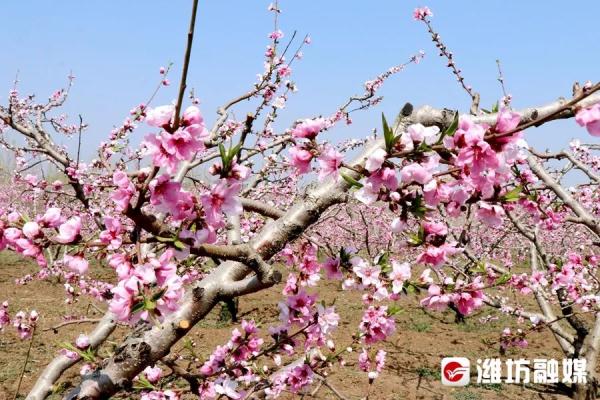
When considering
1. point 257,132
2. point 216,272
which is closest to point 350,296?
point 257,132

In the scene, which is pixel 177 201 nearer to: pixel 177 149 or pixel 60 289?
pixel 177 149

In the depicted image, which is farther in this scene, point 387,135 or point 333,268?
point 333,268

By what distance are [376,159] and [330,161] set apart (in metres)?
0.18

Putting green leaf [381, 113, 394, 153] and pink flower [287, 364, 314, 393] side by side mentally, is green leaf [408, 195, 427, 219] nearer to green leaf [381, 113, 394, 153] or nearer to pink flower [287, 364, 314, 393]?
green leaf [381, 113, 394, 153]

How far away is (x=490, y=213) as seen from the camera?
151 cm

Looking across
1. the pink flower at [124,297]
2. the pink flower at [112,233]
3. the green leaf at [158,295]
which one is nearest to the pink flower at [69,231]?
the pink flower at [112,233]

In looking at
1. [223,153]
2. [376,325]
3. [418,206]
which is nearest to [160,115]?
[223,153]

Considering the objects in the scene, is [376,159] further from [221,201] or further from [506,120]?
[221,201]

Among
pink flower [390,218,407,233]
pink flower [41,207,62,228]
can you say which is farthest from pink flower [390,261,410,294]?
pink flower [41,207,62,228]

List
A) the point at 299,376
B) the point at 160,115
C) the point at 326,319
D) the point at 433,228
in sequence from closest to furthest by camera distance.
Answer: the point at 160,115
the point at 433,228
the point at 326,319
the point at 299,376

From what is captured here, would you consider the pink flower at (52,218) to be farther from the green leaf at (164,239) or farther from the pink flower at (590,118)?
the pink flower at (590,118)

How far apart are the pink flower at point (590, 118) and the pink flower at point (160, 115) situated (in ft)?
3.42

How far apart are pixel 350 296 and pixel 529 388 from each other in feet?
22.0

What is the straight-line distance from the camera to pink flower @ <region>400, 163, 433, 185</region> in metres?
1.26
